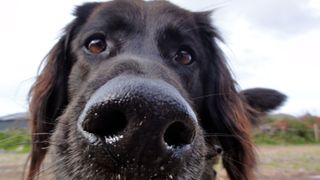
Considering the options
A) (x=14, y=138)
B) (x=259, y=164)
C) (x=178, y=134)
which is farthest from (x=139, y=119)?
(x=259, y=164)

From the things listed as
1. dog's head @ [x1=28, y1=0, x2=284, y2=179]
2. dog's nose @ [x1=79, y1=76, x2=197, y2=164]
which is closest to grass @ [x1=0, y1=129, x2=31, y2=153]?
dog's head @ [x1=28, y1=0, x2=284, y2=179]

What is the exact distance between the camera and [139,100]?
2.02 m

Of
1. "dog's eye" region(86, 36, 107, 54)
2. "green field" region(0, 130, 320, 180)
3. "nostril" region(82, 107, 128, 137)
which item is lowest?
"green field" region(0, 130, 320, 180)

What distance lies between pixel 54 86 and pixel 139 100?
2.35m

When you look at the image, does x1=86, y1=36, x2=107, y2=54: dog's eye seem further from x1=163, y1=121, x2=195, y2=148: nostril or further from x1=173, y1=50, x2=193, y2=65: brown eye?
x1=163, y1=121, x2=195, y2=148: nostril

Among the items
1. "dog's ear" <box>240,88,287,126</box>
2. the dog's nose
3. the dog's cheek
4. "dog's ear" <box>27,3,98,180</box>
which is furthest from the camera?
"dog's ear" <box>240,88,287,126</box>

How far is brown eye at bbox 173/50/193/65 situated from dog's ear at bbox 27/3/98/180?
0.93m

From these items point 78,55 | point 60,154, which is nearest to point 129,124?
point 60,154

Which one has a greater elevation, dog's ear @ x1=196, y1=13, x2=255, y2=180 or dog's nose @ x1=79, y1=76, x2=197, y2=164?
dog's nose @ x1=79, y1=76, x2=197, y2=164

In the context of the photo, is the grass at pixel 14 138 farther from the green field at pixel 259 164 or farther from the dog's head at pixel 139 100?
the dog's head at pixel 139 100

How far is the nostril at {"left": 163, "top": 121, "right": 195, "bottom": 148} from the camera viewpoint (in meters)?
2.10

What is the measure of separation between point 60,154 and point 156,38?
3.84 feet

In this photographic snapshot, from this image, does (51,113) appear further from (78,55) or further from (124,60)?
(124,60)

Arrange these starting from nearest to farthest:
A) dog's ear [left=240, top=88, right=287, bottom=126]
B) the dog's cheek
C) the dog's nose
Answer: the dog's nose → the dog's cheek → dog's ear [left=240, top=88, right=287, bottom=126]
